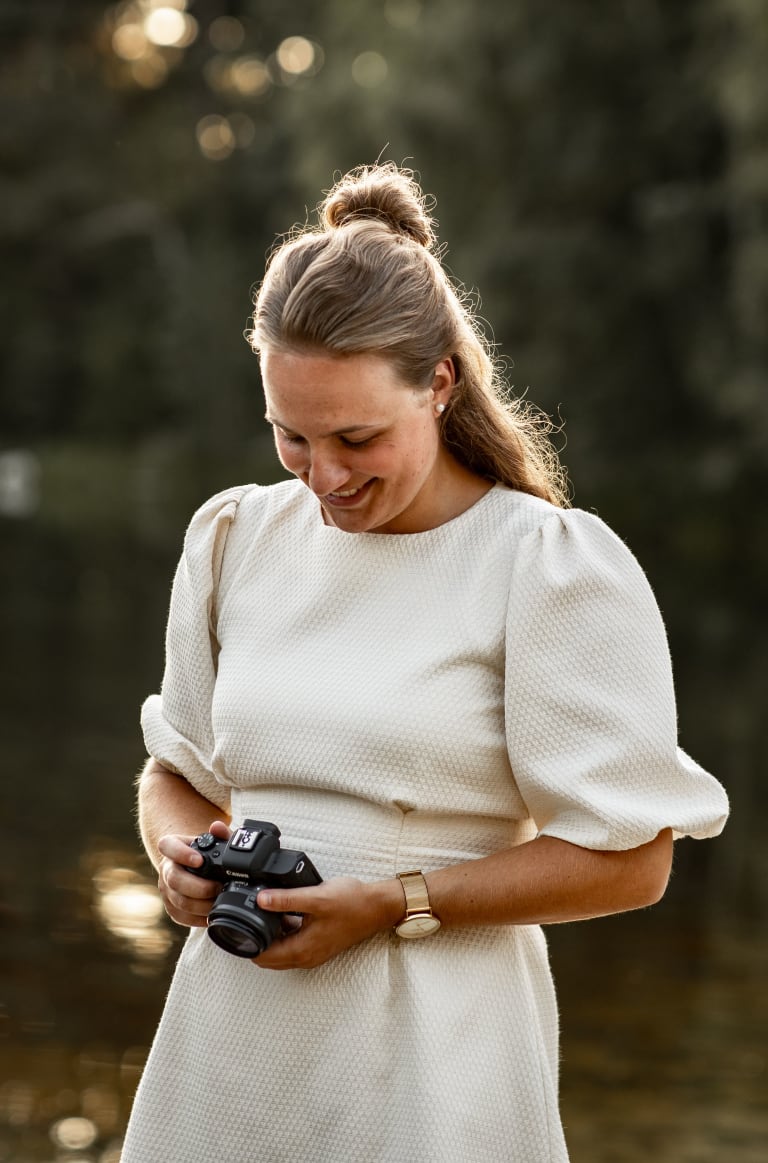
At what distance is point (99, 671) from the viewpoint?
11.7 m

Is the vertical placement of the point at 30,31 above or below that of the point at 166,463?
above

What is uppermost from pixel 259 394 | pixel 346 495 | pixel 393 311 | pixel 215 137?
pixel 393 311

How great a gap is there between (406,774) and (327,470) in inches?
13.8

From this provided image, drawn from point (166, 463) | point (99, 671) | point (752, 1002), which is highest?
point (752, 1002)

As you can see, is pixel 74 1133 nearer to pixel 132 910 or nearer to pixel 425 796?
pixel 132 910

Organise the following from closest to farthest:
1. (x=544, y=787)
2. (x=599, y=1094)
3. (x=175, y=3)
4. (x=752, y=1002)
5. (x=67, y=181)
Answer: (x=544, y=787) → (x=599, y=1094) → (x=752, y=1002) → (x=67, y=181) → (x=175, y=3)

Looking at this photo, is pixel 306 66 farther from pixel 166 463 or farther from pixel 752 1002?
pixel 752 1002

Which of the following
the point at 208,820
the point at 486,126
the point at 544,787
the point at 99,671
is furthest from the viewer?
the point at 486,126

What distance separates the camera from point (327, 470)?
1.94 metres

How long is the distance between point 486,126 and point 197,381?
1532 centimetres

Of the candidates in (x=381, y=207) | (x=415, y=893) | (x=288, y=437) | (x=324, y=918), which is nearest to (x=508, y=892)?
(x=415, y=893)

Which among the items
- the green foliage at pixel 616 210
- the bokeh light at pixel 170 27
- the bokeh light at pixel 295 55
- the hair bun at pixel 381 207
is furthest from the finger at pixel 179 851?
the bokeh light at pixel 170 27

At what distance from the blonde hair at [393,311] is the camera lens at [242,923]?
60 cm

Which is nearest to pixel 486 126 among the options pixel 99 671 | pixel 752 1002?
pixel 99 671
